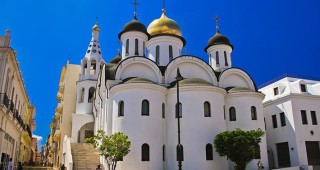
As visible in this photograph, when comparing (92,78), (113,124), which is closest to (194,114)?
(113,124)

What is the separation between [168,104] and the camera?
68.5ft

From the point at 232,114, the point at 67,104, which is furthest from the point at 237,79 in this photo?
the point at 67,104

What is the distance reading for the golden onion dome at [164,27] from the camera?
26.7m

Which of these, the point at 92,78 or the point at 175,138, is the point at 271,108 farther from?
the point at 92,78

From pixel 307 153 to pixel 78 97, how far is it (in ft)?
70.9

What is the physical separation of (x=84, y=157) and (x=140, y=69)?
7.49 meters

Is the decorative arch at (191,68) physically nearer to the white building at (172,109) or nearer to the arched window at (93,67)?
the white building at (172,109)

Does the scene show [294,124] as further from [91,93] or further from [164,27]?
[91,93]

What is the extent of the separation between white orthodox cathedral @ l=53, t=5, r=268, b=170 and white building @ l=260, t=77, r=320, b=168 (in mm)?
3231

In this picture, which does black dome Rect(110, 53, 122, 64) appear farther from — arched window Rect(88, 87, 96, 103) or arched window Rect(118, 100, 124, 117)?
arched window Rect(118, 100, 124, 117)

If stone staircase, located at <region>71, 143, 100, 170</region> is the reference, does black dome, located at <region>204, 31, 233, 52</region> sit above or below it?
above

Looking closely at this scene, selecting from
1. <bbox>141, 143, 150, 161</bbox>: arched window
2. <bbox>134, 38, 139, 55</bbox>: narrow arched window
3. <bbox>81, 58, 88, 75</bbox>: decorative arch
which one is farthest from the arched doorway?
<bbox>141, 143, 150, 161</bbox>: arched window

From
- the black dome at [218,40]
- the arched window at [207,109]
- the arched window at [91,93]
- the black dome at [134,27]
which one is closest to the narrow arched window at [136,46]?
the black dome at [134,27]

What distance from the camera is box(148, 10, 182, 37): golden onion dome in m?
26.7
